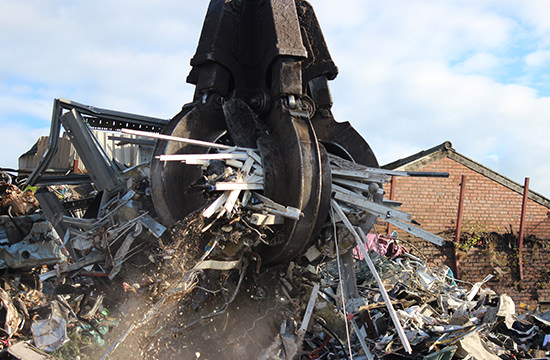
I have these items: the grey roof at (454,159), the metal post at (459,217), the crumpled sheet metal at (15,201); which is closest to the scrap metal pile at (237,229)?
the crumpled sheet metal at (15,201)

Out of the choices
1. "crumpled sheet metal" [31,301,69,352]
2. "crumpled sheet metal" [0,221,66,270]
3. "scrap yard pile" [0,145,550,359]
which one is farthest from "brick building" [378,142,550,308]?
"crumpled sheet metal" [31,301,69,352]

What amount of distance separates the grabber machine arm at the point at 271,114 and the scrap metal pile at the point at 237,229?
0.01m

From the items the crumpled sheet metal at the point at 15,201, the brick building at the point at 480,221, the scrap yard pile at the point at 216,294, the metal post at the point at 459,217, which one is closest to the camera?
the scrap yard pile at the point at 216,294

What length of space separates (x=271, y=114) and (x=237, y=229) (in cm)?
115

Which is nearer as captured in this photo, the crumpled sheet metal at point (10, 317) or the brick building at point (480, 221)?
the crumpled sheet metal at point (10, 317)

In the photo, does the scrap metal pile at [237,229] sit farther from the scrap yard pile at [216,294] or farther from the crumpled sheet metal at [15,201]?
the crumpled sheet metal at [15,201]

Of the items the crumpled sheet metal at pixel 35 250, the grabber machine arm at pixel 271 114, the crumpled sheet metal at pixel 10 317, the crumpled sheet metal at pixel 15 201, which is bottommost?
the crumpled sheet metal at pixel 10 317

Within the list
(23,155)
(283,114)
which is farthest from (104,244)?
(23,155)

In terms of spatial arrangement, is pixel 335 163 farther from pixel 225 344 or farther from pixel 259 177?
pixel 225 344

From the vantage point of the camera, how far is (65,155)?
31.4 ft

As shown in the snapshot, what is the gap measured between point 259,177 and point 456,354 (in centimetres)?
278

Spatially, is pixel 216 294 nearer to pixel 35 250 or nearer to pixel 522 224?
pixel 35 250

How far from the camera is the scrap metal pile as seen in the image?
11.2 feet

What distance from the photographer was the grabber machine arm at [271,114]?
138 inches
